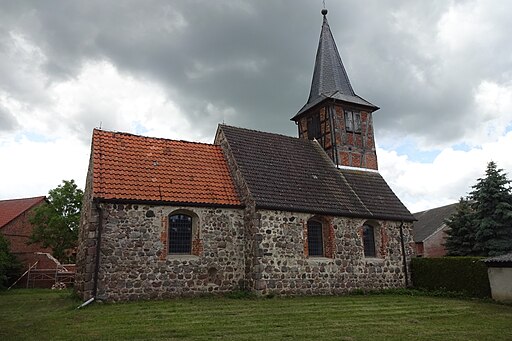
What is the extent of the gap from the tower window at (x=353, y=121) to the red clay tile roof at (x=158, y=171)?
781cm

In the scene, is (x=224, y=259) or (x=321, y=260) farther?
(x=321, y=260)

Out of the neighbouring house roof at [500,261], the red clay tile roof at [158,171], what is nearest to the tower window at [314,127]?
the red clay tile roof at [158,171]

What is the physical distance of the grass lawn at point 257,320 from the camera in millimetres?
8312

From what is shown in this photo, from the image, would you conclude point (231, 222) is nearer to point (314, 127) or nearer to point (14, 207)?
point (314, 127)

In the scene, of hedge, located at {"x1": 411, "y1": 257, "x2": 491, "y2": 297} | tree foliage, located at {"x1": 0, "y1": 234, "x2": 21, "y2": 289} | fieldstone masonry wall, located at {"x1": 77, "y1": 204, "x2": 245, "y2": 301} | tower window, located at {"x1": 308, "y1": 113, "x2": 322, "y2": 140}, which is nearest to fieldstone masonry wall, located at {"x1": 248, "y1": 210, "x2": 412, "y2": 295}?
hedge, located at {"x1": 411, "y1": 257, "x2": 491, "y2": 297}

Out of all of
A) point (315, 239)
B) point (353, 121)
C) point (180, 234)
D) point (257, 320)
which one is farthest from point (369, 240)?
point (257, 320)

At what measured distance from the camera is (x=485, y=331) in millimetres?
9203

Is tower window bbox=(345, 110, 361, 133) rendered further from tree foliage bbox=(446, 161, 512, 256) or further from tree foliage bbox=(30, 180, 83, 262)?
tree foliage bbox=(30, 180, 83, 262)

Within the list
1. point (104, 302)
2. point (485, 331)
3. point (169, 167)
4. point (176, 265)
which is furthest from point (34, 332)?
point (485, 331)

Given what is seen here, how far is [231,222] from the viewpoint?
1550cm

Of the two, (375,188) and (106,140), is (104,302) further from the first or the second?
(375,188)

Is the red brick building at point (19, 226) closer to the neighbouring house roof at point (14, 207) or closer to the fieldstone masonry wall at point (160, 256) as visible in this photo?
the neighbouring house roof at point (14, 207)

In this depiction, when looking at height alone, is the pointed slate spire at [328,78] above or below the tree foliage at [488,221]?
above

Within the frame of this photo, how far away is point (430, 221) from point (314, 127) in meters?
17.7
